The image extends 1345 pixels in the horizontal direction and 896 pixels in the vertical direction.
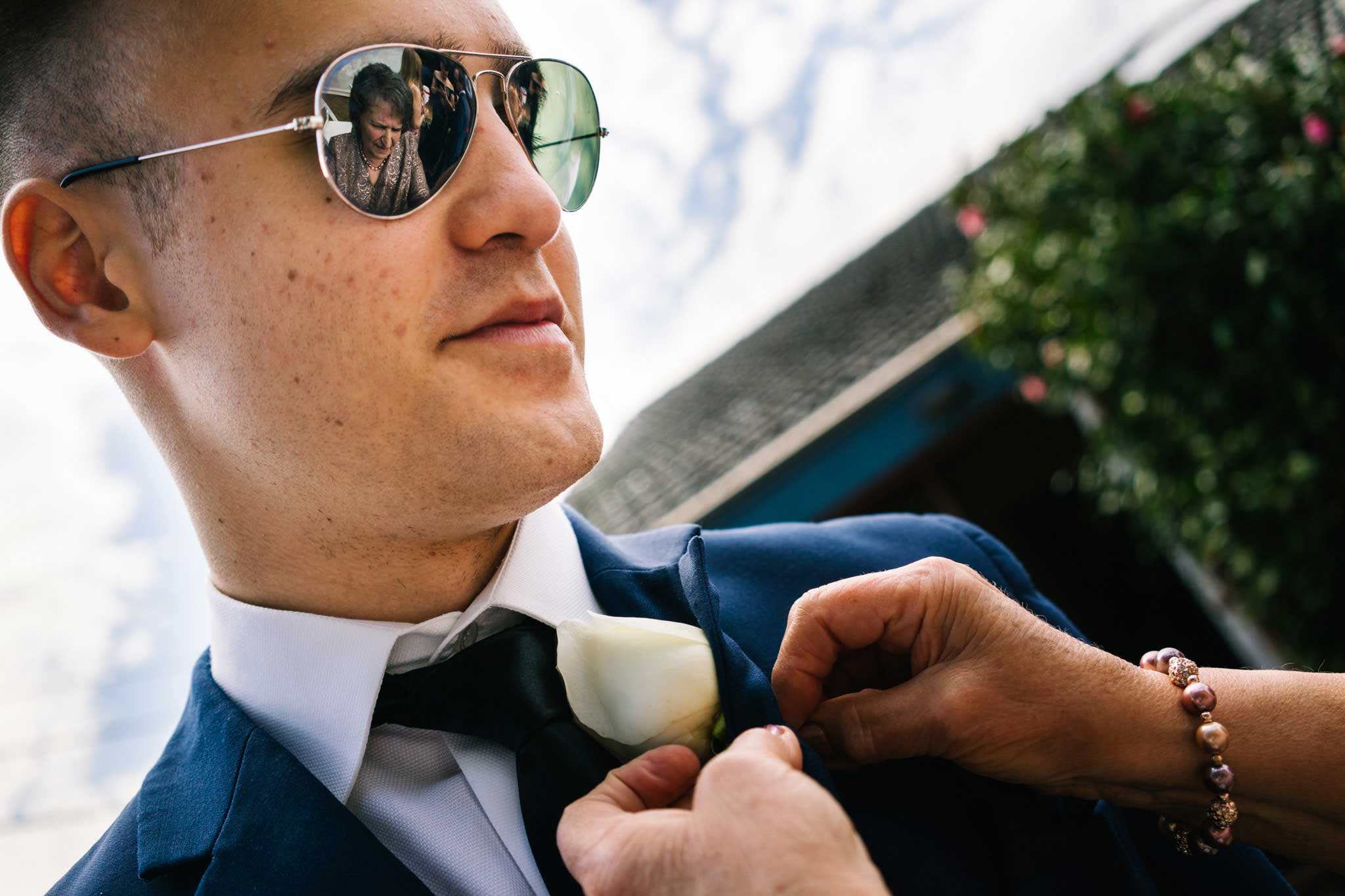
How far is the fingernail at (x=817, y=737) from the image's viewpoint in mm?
1387

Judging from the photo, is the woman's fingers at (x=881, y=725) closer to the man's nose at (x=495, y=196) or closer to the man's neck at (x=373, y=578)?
the man's neck at (x=373, y=578)

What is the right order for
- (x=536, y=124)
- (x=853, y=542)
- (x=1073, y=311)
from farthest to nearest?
(x=1073, y=311) < (x=853, y=542) < (x=536, y=124)

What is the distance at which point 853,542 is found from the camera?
1970 millimetres

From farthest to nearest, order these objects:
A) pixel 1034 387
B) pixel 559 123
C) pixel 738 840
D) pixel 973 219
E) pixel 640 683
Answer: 1. pixel 1034 387
2. pixel 973 219
3. pixel 559 123
4. pixel 640 683
5. pixel 738 840

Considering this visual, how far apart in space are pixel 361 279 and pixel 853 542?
1.25 meters

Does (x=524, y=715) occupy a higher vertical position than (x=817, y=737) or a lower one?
higher

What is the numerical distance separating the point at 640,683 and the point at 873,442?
6.98m

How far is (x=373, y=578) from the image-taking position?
1.66m

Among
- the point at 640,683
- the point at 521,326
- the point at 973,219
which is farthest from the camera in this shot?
the point at 973,219

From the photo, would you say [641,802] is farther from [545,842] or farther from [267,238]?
[267,238]

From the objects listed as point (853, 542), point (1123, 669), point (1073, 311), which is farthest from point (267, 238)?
point (1073, 311)

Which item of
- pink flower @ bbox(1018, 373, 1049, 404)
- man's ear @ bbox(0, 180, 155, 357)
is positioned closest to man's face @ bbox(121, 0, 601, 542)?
man's ear @ bbox(0, 180, 155, 357)

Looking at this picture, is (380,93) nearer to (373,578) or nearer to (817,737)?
(373,578)

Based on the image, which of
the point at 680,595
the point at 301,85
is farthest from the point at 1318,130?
the point at 301,85
